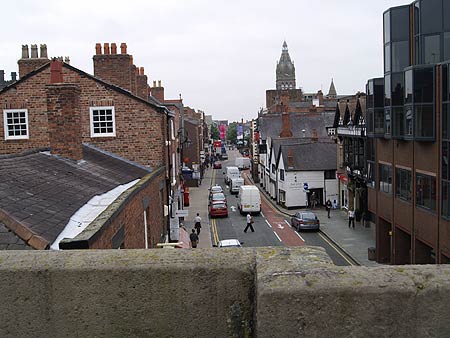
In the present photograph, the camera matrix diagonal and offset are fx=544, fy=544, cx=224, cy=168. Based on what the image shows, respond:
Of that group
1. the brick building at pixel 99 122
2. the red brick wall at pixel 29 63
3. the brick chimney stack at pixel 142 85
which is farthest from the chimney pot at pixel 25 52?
the brick chimney stack at pixel 142 85

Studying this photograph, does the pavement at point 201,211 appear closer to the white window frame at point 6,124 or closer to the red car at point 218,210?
the red car at point 218,210

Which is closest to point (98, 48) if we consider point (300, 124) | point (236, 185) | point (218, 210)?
point (218, 210)

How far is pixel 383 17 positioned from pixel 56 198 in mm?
23424

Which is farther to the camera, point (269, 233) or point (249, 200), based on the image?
point (249, 200)

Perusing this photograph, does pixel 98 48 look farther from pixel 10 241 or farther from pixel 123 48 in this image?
pixel 10 241

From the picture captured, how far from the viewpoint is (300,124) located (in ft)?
211

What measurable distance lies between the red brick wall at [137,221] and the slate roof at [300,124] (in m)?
44.8

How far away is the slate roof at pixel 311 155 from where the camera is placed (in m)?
47.1

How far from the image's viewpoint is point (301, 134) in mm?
63469

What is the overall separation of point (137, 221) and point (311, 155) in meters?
37.5

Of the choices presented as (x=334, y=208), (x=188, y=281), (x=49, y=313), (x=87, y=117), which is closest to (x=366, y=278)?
(x=188, y=281)

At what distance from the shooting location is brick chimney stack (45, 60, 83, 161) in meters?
14.1

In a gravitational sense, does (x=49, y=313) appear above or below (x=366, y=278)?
below

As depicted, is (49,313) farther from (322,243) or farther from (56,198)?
(322,243)
